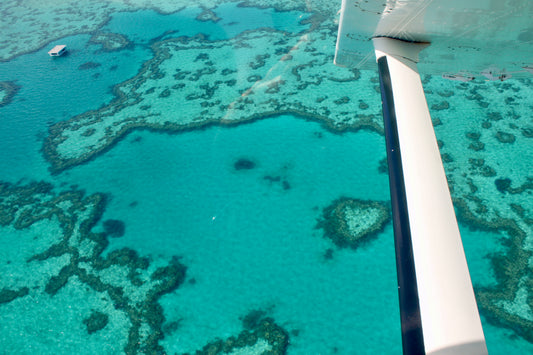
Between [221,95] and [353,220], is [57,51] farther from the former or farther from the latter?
[353,220]

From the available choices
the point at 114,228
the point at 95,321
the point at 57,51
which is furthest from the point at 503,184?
the point at 57,51

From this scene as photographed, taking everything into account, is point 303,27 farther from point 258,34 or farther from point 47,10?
point 47,10

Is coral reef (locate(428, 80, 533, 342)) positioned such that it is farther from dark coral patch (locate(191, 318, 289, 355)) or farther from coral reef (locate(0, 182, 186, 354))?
coral reef (locate(0, 182, 186, 354))

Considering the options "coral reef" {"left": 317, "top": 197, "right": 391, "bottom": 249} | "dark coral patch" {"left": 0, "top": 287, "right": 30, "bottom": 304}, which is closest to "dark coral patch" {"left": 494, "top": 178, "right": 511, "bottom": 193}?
"coral reef" {"left": 317, "top": 197, "right": 391, "bottom": 249}

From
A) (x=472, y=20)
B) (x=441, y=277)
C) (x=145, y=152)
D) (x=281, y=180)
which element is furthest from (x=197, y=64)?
(x=441, y=277)

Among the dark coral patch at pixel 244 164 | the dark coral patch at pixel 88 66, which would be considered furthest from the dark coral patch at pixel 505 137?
the dark coral patch at pixel 88 66

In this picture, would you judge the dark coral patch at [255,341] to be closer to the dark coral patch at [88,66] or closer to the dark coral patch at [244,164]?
the dark coral patch at [244,164]
